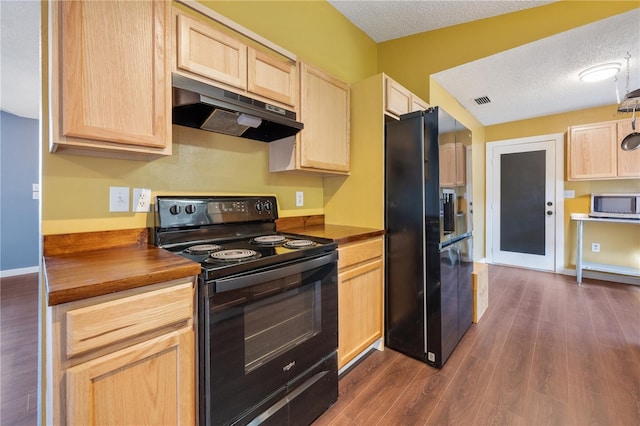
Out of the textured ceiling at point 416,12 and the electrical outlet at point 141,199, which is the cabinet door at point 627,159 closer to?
the textured ceiling at point 416,12

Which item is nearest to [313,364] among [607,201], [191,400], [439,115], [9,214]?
[191,400]

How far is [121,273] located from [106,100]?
70 cm

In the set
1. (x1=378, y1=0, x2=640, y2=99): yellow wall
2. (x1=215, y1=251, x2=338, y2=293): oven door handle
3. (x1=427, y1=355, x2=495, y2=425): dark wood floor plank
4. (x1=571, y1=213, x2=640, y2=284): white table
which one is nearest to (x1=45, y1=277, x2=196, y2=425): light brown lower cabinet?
(x1=215, y1=251, x2=338, y2=293): oven door handle

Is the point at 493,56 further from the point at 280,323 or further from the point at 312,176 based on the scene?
the point at 280,323

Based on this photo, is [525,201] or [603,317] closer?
[603,317]

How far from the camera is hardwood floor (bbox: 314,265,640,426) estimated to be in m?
1.46

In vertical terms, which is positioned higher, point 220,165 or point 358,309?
point 220,165

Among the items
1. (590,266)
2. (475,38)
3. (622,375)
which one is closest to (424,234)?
(622,375)

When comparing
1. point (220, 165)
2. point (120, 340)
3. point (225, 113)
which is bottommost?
point (120, 340)

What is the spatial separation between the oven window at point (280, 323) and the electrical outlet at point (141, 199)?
0.81m

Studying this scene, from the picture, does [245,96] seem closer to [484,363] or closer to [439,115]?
[439,115]

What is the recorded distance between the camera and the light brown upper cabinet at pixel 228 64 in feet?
4.31

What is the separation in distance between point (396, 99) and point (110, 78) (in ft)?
5.92

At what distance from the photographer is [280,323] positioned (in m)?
1.27
